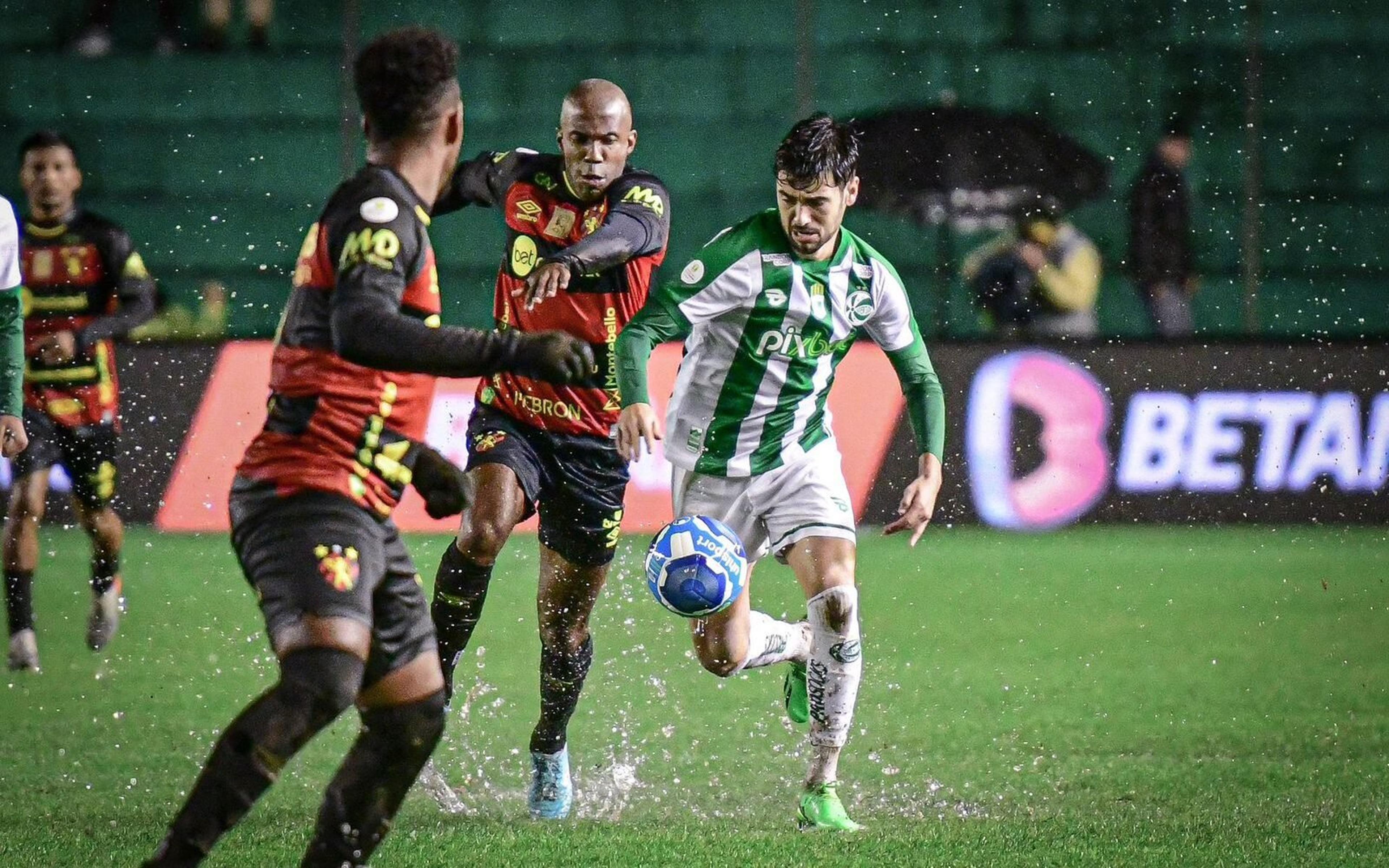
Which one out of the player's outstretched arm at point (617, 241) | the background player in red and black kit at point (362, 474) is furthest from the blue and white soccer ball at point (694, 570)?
the background player in red and black kit at point (362, 474)

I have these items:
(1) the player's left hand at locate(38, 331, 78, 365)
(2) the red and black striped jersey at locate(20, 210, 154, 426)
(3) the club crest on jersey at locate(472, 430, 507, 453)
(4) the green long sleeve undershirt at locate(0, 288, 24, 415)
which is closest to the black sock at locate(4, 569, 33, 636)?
(2) the red and black striped jersey at locate(20, 210, 154, 426)

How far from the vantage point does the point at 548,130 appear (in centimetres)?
1422

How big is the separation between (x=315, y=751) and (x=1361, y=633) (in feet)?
16.7

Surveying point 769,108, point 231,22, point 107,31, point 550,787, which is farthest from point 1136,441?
point 107,31

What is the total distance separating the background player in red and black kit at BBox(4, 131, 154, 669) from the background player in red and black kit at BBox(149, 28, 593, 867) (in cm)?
457

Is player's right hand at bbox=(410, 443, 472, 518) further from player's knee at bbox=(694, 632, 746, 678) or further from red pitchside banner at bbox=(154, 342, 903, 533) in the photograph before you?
red pitchside banner at bbox=(154, 342, 903, 533)

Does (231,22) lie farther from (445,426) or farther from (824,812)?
(824,812)

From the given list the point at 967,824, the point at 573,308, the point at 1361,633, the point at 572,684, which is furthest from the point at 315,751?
the point at 1361,633

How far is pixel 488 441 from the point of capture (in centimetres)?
590

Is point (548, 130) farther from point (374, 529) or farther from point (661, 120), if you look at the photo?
point (374, 529)

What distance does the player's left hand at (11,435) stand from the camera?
246 inches

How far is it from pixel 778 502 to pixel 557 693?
0.89m

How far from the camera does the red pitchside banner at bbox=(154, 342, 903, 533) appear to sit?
38.2ft

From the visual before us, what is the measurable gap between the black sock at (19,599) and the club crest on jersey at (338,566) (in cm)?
481
